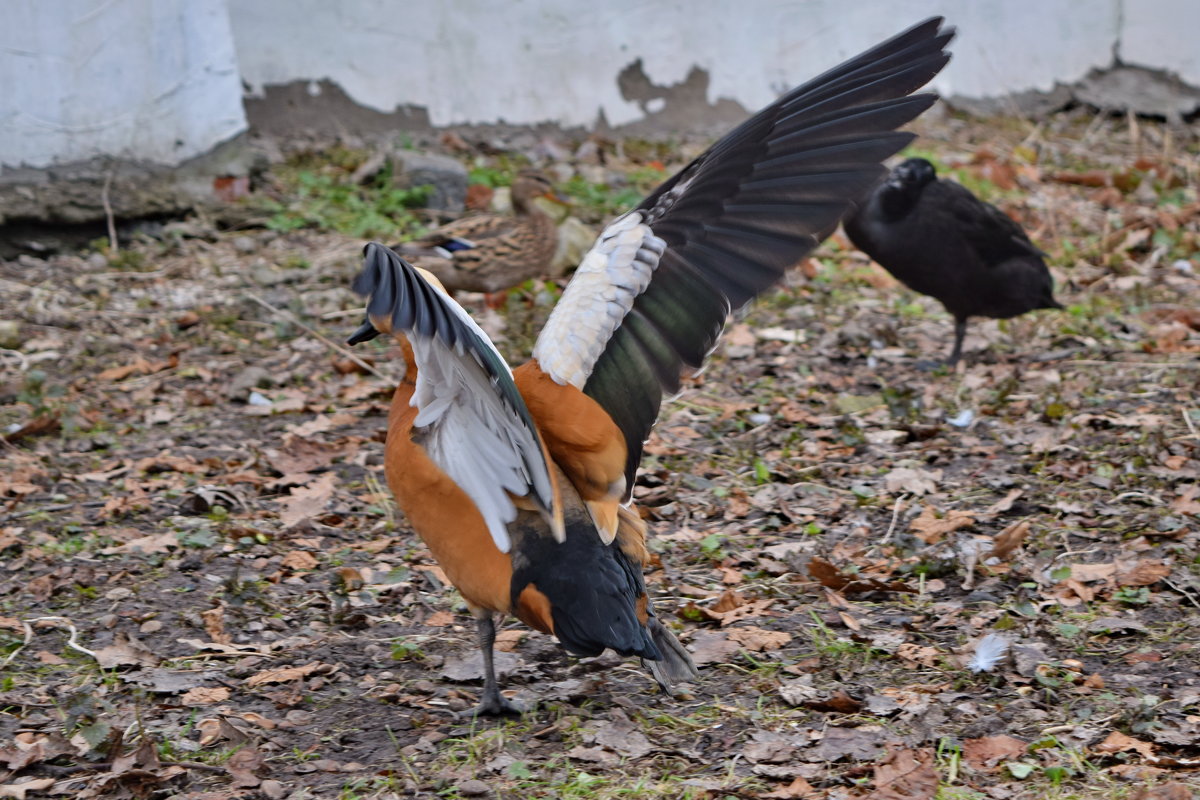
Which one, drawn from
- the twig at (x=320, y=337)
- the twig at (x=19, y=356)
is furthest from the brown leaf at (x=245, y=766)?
the twig at (x=19, y=356)

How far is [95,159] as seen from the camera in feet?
23.4

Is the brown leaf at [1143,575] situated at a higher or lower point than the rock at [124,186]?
lower

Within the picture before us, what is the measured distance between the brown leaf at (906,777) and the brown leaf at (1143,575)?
3.89 ft

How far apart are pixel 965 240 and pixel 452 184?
3.30 metres

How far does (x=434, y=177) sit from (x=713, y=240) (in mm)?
4843

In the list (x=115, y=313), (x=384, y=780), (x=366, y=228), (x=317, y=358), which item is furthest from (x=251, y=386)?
(x=384, y=780)

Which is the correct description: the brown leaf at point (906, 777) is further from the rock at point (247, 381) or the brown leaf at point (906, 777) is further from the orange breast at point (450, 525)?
the rock at point (247, 381)

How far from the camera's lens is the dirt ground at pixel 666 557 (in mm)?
3152

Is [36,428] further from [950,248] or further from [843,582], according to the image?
[950,248]

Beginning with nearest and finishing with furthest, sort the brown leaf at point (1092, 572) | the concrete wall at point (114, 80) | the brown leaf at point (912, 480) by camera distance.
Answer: the brown leaf at point (1092, 572) < the brown leaf at point (912, 480) < the concrete wall at point (114, 80)

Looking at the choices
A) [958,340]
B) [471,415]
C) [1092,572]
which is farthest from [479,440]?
[958,340]

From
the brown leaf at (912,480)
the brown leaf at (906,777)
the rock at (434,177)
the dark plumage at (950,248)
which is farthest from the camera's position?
the rock at (434,177)

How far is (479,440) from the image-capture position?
3188 millimetres

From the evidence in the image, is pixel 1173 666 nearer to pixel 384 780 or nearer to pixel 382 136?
pixel 384 780
